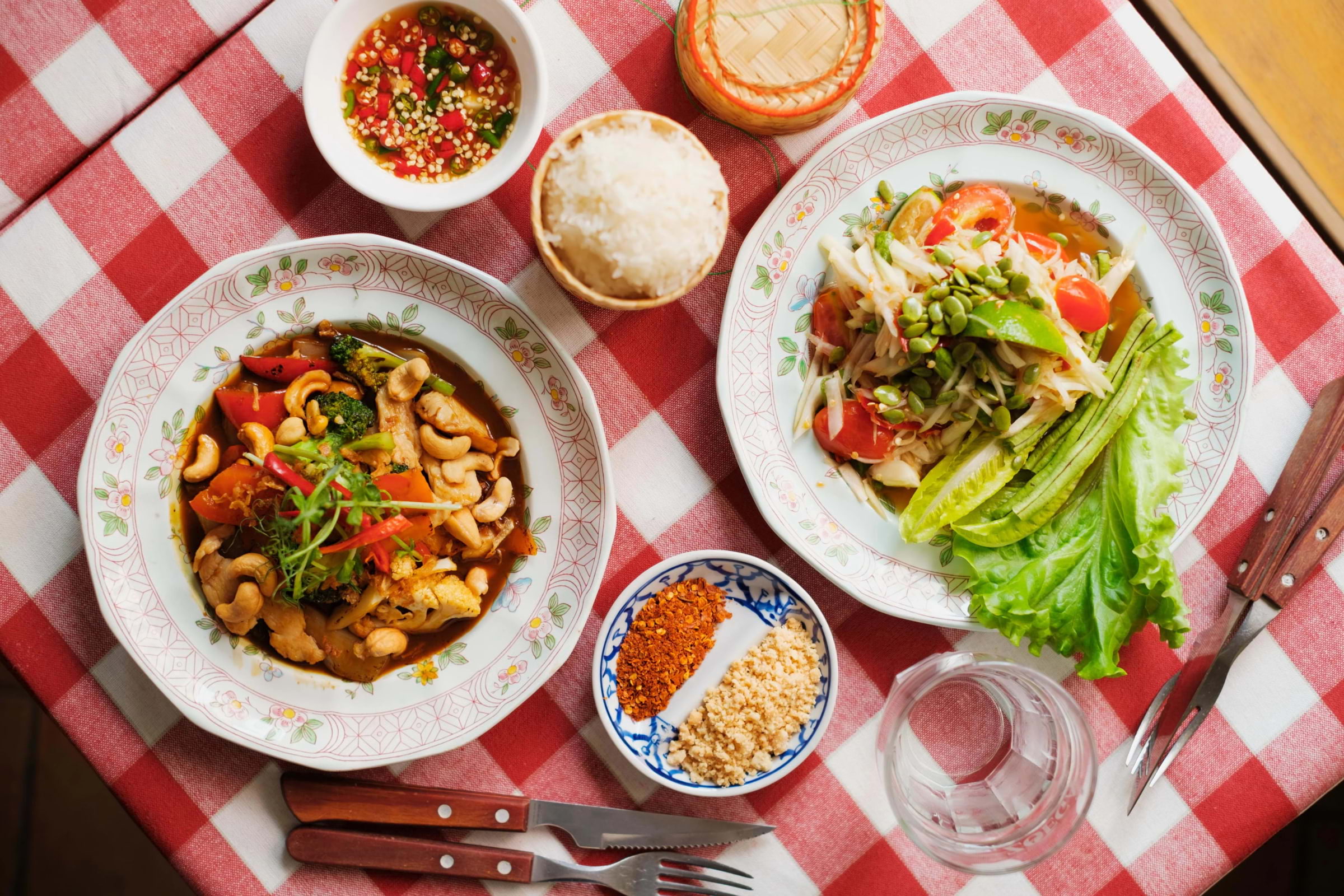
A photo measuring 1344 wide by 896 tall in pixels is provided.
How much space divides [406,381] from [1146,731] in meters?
2.59

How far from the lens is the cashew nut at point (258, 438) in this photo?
2338 millimetres

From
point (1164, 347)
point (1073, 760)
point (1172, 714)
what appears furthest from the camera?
point (1172, 714)

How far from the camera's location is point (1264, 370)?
9.17 feet

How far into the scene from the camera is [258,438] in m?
2.34

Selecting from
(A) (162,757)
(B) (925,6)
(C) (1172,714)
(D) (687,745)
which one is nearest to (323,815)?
(A) (162,757)

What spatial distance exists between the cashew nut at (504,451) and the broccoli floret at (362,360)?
37 cm

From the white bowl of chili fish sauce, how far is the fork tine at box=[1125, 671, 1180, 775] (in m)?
2.63

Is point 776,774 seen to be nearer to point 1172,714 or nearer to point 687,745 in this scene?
point 687,745

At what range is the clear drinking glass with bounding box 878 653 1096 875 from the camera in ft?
7.93

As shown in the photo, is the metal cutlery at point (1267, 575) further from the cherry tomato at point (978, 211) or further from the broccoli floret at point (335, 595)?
the broccoli floret at point (335, 595)

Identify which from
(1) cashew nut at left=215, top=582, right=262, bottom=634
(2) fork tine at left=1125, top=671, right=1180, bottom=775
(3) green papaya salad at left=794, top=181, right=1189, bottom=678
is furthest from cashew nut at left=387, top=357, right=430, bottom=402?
(2) fork tine at left=1125, top=671, right=1180, bottom=775

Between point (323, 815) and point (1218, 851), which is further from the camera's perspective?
point (1218, 851)

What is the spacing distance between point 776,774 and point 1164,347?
68.7 inches

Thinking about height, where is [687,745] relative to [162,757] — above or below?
below
